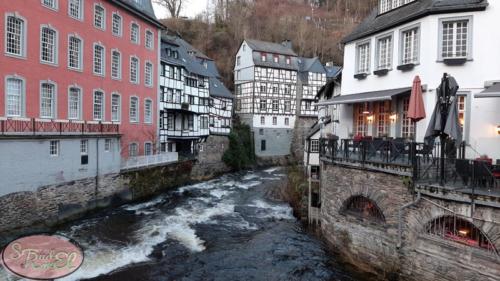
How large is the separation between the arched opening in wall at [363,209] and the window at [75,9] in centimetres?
1647

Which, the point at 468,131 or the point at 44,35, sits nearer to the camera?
the point at 468,131

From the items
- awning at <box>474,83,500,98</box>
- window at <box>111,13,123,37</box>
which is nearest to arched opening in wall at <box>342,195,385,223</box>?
awning at <box>474,83,500,98</box>

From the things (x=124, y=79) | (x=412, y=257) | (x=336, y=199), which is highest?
(x=124, y=79)

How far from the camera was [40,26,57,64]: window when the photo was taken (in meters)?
17.3

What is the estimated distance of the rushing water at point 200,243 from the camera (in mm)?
11648

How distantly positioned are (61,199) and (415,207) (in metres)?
14.9

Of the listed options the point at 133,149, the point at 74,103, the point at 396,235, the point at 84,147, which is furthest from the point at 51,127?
the point at 396,235

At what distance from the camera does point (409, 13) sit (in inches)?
557

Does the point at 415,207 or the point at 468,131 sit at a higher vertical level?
the point at 468,131

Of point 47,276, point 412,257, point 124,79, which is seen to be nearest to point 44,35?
point 124,79

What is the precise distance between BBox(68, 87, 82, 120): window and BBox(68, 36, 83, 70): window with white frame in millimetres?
1243

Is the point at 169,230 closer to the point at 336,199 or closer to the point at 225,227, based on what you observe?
the point at 225,227

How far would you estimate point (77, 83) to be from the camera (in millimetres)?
19531

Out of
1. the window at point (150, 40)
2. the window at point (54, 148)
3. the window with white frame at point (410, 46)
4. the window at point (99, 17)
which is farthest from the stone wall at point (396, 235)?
the window at point (150, 40)
